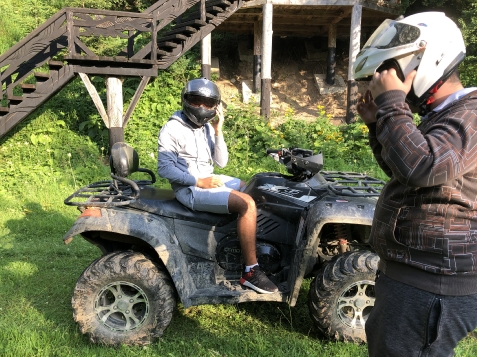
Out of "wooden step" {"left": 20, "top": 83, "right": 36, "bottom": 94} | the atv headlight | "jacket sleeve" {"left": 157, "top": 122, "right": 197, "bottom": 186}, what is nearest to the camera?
the atv headlight

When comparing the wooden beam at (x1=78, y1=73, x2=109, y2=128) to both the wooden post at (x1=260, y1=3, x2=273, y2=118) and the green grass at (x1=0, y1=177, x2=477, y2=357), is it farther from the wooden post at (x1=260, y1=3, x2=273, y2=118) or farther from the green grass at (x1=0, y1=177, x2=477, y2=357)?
the wooden post at (x1=260, y1=3, x2=273, y2=118)

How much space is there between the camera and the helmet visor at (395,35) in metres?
1.60

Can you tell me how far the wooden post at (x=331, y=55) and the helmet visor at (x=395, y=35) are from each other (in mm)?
13600

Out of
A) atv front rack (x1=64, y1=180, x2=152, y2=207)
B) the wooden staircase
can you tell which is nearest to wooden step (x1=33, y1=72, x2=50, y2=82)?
the wooden staircase

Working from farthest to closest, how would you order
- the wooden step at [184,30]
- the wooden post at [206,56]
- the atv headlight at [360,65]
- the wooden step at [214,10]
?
the wooden post at [206,56] → the wooden step at [214,10] → the wooden step at [184,30] → the atv headlight at [360,65]

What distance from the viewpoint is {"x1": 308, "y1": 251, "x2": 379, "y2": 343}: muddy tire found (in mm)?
3133

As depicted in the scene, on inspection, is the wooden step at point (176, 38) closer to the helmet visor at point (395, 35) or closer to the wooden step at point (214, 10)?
the wooden step at point (214, 10)

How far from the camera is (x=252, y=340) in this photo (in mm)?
3354

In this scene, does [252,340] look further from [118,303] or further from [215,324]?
[118,303]

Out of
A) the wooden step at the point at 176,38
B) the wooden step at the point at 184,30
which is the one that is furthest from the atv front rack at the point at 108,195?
the wooden step at the point at 184,30

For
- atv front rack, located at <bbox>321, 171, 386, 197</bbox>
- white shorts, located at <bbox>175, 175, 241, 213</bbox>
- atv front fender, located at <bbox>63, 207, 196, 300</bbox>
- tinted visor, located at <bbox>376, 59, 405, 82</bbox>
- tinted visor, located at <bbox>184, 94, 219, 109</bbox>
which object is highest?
tinted visor, located at <bbox>376, 59, 405, 82</bbox>

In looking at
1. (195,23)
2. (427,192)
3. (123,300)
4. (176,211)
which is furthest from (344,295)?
(195,23)

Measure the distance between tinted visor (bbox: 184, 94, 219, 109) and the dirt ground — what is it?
28.6 ft

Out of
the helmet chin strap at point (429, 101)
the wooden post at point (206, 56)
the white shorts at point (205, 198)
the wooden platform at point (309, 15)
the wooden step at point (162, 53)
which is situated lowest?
the white shorts at point (205, 198)
